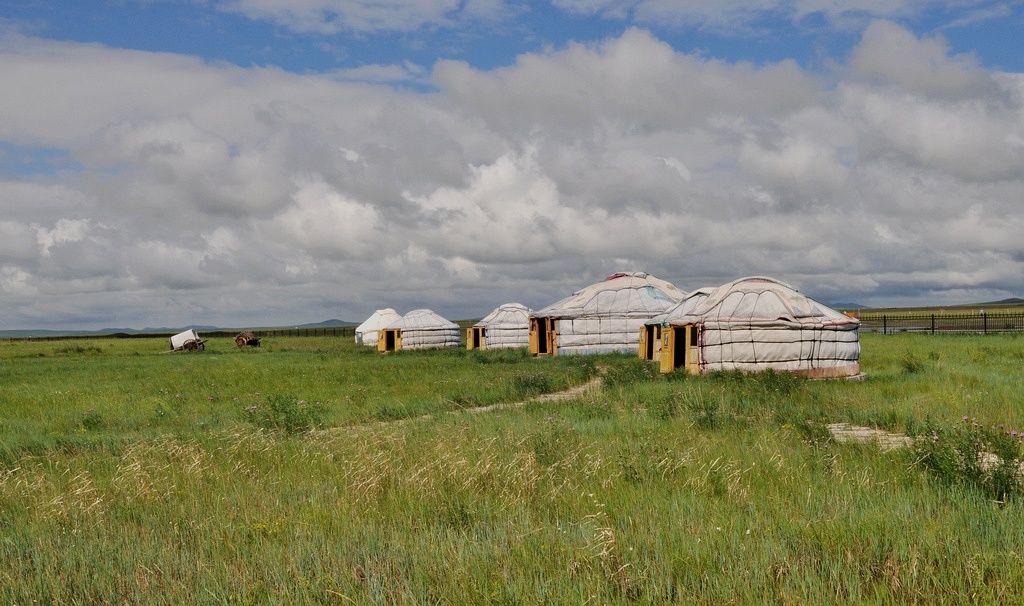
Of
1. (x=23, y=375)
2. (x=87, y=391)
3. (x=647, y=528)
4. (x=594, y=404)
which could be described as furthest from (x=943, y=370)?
(x=23, y=375)

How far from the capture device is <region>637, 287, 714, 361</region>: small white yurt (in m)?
21.3

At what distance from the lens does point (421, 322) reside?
130ft

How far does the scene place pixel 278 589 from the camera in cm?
388

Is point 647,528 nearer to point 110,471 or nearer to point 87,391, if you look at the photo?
point 110,471

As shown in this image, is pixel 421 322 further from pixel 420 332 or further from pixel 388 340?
pixel 388 340

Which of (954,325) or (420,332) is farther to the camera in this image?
(954,325)

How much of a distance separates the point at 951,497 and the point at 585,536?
2.76 metres

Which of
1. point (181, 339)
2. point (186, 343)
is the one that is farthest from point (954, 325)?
point (181, 339)

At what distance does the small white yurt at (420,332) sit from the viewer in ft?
128

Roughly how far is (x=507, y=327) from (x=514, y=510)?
103ft

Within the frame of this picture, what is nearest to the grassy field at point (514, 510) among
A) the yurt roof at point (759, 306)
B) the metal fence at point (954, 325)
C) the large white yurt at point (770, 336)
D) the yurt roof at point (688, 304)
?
the large white yurt at point (770, 336)

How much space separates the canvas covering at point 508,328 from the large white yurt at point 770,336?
1785 cm

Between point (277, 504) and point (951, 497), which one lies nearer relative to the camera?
point (951, 497)

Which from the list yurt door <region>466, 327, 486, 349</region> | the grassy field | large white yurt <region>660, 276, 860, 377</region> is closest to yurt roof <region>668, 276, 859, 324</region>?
large white yurt <region>660, 276, 860, 377</region>
